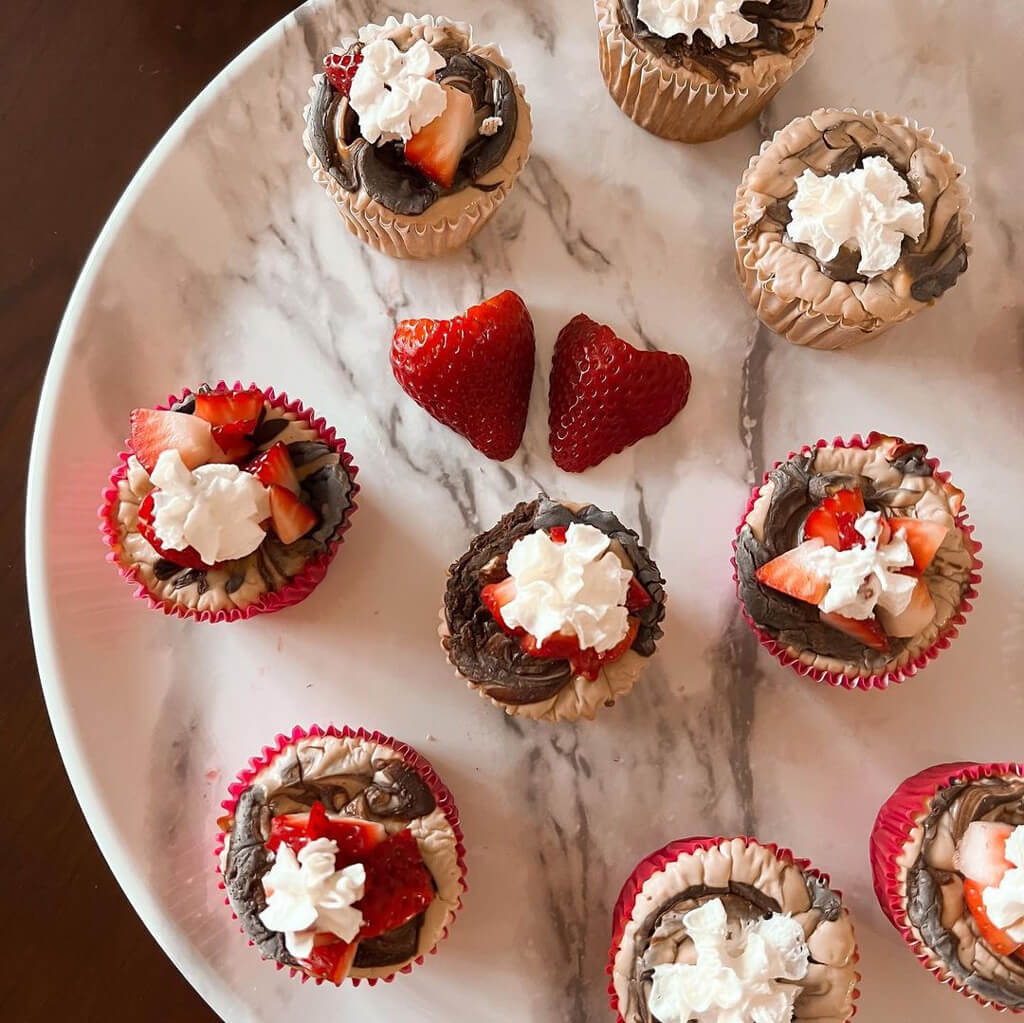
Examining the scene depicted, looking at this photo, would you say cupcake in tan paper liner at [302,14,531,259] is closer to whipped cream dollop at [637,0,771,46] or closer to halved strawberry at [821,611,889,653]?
whipped cream dollop at [637,0,771,46]

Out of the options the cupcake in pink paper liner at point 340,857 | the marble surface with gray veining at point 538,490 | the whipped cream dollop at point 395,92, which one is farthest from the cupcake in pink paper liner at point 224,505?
the whipped cream dollop at point 395,92

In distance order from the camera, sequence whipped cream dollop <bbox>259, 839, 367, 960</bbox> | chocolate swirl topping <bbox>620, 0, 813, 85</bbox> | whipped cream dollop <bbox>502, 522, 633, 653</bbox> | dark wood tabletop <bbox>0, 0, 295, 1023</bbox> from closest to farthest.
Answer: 1. whipped cream dollop <bbox>259, 839, 367, 960</bbox>
2. whipped cream dollop <bbox>502, 522, 633, 653</bbox>
3. chocolate swirl topping <bbox>620, 0, 813, 85</bbox>
4. dark wood tabletop <bbox>0, 0, 295, 1023</bbox>

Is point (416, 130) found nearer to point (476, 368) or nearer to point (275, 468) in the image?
point (476, 368)

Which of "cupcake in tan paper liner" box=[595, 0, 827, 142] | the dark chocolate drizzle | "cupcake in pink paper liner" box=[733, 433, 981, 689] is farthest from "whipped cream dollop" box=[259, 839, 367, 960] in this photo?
"cupcake in tan paper liner" box=[595, 0, 827, 142]

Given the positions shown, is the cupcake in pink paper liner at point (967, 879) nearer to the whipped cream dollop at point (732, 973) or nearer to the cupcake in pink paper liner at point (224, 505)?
the whipped cream dollop at point (732, 973)

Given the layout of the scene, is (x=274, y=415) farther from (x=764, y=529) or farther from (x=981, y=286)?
(x=981, y=286)

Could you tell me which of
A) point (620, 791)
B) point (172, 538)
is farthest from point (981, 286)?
point (172, 538)
